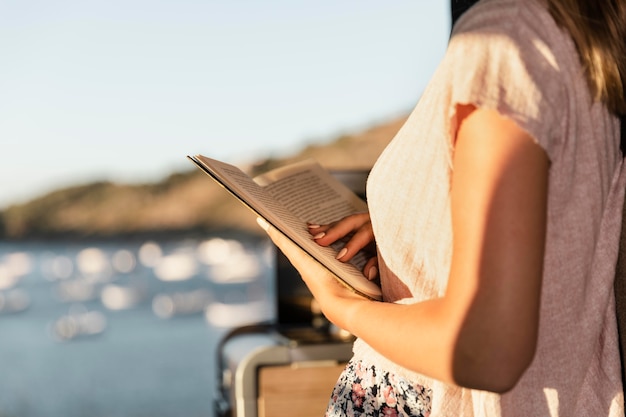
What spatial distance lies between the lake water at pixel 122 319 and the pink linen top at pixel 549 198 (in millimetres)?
25320

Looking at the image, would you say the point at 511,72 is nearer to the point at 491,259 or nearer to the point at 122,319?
the point at 491,259

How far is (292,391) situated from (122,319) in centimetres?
3799

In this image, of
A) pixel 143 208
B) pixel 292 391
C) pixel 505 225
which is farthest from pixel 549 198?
pixel 143 208

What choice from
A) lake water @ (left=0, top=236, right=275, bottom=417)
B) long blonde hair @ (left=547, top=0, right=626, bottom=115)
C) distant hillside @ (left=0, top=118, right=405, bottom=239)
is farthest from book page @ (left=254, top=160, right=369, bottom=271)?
distant hillside @ (left=0, top=118, right=405, bottom=239)

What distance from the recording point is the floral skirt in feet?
2.61

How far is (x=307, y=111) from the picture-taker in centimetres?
4481

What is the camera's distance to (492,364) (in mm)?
582

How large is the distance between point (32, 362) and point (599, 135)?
37.5 meters

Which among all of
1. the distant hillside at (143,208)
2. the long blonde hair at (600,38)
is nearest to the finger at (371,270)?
the long blonde hair at (600,38)

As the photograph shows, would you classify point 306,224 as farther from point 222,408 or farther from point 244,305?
point 244,305

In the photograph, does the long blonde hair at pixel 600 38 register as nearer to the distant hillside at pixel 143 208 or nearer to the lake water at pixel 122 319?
the lake water at pixel 122 319

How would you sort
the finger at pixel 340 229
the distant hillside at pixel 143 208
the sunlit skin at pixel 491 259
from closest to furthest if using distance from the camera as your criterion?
the sunlit skin at pixel 491 259 < the finger at pixel 340 229 < the distant hillside at pixel 143 208

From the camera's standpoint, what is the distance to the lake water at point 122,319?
1115 inches

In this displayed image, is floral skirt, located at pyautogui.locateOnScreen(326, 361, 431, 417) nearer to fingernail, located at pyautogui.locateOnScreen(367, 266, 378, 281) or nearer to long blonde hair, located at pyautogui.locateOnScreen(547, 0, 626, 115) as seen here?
fingernail, located at pyautogui.locateOnScreen(367, 266, 378, 281)
